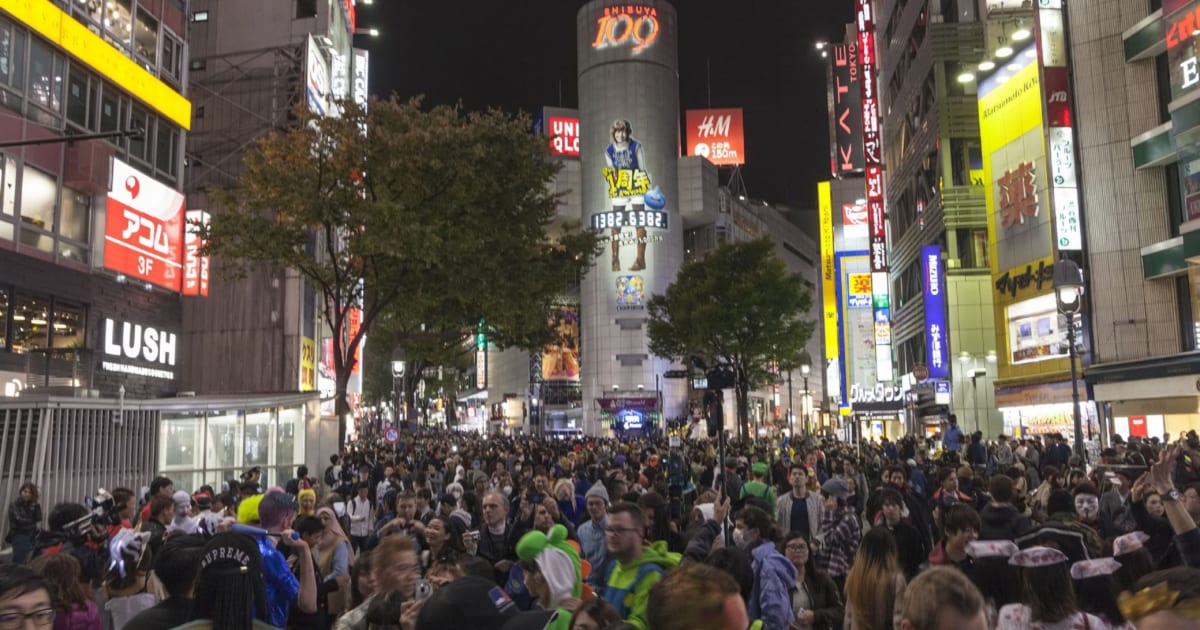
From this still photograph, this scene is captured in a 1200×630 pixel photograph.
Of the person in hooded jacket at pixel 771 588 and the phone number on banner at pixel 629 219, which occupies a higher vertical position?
the phone number on banner at pixel 629 219

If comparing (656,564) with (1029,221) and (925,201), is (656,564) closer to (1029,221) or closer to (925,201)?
(1029,221)

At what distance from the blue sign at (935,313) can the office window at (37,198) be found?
33.8 meters

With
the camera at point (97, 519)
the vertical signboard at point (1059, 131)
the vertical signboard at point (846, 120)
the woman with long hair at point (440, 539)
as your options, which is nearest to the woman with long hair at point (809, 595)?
the woman with long hair at point (440, 539)

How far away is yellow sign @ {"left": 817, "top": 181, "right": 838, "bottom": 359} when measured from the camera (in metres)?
77.1

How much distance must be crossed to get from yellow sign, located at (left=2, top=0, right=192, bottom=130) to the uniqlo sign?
8.04 feet

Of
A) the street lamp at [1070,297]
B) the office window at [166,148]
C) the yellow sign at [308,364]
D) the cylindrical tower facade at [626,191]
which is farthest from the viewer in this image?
the cylindrical tower facade at [626,191]

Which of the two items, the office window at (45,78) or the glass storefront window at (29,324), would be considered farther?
the glass storefront window at (29,324)

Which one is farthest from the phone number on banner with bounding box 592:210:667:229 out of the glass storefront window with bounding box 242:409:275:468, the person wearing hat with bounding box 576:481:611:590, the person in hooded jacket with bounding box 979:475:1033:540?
the person in hooded jacket with bounding box 979:475:1033:540

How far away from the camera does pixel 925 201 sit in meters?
45.1

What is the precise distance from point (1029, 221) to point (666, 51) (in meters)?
65.8

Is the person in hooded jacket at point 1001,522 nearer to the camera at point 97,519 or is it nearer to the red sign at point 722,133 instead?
the camera at point 97,519

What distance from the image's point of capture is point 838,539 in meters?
8.66

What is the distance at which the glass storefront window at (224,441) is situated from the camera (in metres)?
22.0

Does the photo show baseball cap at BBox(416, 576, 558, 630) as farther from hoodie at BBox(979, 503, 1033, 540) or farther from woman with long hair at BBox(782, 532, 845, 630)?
hoodie at BBox(979, 503, 1033, 540)
